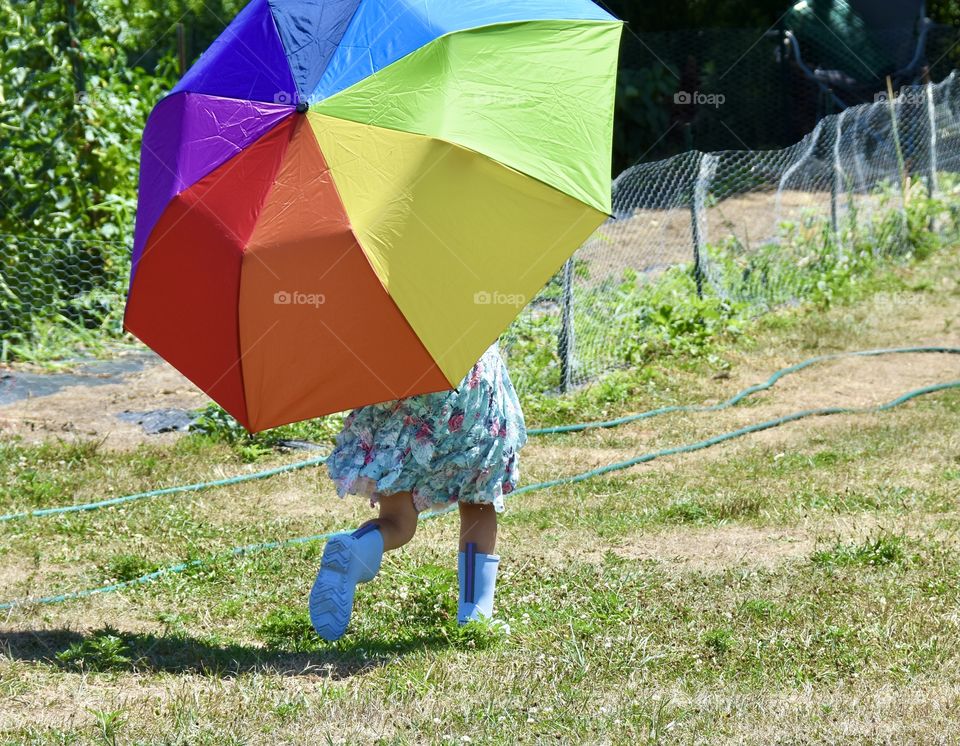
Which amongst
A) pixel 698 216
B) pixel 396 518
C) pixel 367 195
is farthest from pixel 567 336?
pixel 367 195

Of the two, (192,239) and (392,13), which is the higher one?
(392,13)

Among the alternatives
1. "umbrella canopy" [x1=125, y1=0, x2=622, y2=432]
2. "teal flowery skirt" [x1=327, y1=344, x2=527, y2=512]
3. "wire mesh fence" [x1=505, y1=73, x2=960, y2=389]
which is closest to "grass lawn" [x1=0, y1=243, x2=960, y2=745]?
"teal flowery skirt" [x1=327, y1=344, x2=527, y2=512]

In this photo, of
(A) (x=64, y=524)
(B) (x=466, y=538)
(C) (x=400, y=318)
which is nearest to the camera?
(C) (x=400, y=318)

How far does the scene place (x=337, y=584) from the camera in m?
3.62

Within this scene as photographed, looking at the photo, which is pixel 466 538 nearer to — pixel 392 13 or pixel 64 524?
pixel 392 13

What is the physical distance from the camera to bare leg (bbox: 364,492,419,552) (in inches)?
151

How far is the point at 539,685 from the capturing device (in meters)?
3.47

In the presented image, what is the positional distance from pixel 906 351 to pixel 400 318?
5.40m

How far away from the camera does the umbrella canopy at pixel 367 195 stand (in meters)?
3.26

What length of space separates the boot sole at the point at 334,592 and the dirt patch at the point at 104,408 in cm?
300

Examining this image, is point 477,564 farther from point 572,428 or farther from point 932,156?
point 932,156

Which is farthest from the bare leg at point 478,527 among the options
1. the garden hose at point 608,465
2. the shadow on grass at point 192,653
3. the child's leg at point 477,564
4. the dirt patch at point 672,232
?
the dirt patch at point 672,232

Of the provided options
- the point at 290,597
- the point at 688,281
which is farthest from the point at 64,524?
the point at 688,281

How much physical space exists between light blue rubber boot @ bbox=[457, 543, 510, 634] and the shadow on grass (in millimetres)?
114
